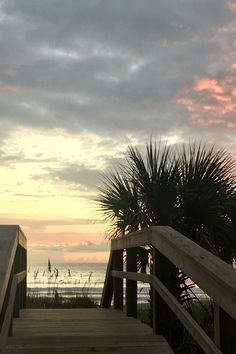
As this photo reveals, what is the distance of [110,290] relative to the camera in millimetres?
9094

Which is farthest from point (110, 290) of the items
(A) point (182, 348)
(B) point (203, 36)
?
(B) point (203, 36)

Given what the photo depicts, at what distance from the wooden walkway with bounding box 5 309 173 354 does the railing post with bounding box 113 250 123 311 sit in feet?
4.64

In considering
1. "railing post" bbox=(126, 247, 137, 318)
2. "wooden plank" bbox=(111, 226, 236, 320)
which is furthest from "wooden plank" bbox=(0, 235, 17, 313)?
"railing post" bbox=(126, 247, 137, 318)

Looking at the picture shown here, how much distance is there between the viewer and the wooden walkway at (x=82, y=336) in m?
4.54

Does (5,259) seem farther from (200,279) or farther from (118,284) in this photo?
(118,284)

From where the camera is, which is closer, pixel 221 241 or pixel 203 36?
pixel 221 241

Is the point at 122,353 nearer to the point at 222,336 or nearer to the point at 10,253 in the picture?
the point at 10,253

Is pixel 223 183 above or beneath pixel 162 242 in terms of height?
above

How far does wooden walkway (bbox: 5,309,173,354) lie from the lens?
454 centimetres

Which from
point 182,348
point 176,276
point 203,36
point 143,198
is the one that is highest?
point 203,36

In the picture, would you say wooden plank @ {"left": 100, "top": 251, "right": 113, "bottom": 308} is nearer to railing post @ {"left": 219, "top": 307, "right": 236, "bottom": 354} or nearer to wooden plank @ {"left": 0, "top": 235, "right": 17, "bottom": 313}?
wooden plank @ {"left": 0, "top": 235, "right": 17, "bottom": 313}

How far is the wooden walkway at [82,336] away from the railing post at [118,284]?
1.41m

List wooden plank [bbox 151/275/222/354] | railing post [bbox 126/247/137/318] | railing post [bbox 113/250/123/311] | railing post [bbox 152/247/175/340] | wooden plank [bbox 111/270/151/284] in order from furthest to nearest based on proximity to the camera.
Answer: railing post [bbox 113/250/123/311] < railing post [bbox 126/247/137/318] < wooden plank [bbox 111/270/151/284] < railing post [bbox 152/247/175/340] < wooden plank [bbox 151/275/222/354]

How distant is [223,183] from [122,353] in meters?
4.67
